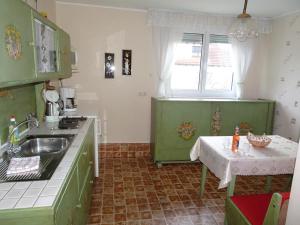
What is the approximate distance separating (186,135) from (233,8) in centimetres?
204

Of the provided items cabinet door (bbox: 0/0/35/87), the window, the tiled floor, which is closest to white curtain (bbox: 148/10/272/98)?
the window

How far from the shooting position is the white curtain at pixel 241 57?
3740mm

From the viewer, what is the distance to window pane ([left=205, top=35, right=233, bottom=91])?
377cm

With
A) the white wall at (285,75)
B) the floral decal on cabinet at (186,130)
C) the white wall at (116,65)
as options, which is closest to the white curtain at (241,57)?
the white wall at (285,75)

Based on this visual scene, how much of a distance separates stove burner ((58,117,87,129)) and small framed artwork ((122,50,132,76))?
4.06 feet

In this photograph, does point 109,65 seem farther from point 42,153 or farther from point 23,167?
point 23,167

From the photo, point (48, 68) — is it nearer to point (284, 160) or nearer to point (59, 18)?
point (59, 18)

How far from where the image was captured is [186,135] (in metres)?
3.46

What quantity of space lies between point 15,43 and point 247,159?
1906 mm

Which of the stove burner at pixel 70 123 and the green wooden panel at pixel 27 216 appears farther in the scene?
the stove burner at pixel 70 123

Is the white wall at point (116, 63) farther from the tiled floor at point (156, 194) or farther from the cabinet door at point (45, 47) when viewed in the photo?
the cabinet door at point (45, 47)

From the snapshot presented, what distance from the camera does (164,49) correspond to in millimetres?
3537

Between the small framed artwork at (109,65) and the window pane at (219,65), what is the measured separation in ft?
5.42

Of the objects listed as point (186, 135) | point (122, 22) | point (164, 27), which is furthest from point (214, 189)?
point (122, 22)
